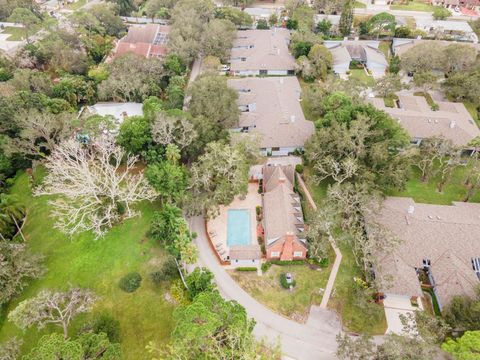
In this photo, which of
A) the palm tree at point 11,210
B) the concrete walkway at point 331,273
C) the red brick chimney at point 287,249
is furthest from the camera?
the palm tree at point 11,210

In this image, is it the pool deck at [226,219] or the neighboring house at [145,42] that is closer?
the pool deck at [226,219]

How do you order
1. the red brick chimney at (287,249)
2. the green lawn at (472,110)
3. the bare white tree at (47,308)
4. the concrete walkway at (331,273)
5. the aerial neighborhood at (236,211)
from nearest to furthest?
the bare white tree at (47,308)
the aerial neighborhood at (236,211)
the concrete walkway at (331,273)
the red brick chimney at (287,249)
the green lawn at (472,110)

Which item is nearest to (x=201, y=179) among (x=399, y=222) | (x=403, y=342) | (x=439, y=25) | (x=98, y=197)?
(x=98, y=197)

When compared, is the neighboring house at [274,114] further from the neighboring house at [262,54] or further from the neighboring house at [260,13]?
the neighboring house at [260,13]

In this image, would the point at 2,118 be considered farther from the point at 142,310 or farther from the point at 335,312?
the point at 335,312

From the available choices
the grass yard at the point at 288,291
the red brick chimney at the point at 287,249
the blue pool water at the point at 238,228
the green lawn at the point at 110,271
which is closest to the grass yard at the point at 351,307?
the grass yard at the point at 288,291

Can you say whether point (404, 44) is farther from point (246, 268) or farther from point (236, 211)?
point (246, 268)

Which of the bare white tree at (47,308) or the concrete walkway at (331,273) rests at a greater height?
the bare white tree at (47,308)
